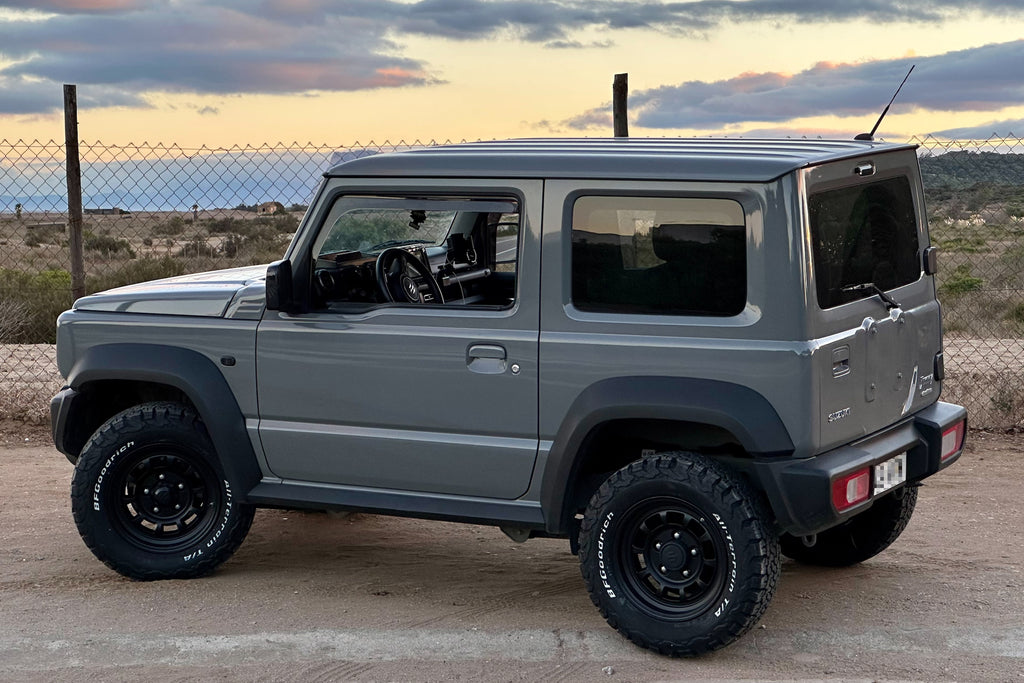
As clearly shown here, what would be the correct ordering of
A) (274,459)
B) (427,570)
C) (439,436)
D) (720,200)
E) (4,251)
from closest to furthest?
(720,200)
(439,436)
(274,459)
(427,570)
(4,251)

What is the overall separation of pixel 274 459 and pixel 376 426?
55 cm

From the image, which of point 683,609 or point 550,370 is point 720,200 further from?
point 683,609

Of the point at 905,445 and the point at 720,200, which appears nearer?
the point at 720,200

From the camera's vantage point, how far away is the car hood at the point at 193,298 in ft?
17.8

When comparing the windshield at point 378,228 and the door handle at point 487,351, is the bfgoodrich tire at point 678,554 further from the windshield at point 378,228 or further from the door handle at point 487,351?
the windshield at point 378,228

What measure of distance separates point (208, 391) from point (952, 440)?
3190 millimetres

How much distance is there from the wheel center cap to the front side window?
112 cm

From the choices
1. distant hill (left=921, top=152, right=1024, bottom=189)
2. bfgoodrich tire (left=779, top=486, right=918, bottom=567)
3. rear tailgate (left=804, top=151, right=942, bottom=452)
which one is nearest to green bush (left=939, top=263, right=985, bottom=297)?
distant hill (left=921, top=152, right=1024, bottom=189)

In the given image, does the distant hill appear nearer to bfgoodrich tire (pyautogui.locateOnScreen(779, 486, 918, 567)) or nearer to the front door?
bfgoodrich tire (pyautogui.locateOnScreen(779, 486, 918, 567))

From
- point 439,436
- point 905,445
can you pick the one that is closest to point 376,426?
point 439,436

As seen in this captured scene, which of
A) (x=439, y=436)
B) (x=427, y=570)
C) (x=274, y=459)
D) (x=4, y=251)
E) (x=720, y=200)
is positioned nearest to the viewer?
(x=720, y=200)

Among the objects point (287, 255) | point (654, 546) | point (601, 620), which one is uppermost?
point (287, 255)

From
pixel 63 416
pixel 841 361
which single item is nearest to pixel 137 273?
pixel 63 416

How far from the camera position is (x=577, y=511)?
16.7 ft
